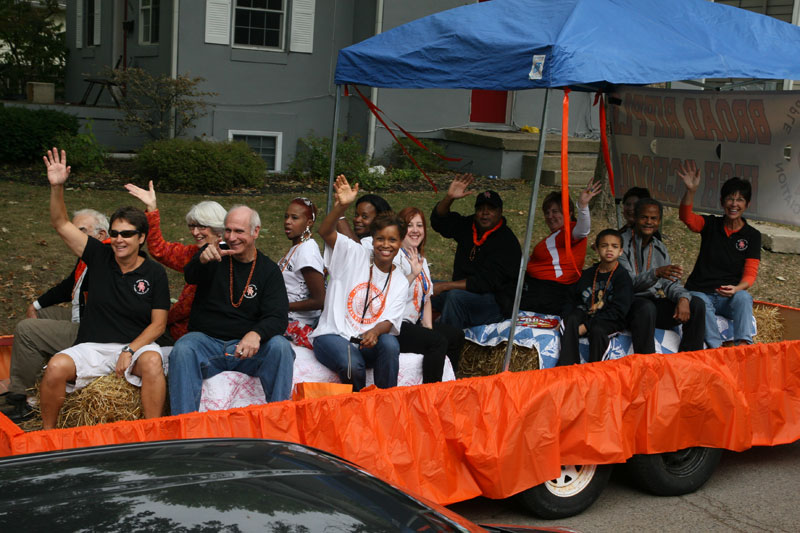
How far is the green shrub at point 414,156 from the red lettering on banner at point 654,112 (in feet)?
26.1

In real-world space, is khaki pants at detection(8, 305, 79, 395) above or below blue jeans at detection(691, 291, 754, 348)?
below

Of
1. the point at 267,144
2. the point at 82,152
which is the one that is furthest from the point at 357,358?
the point at 267,144

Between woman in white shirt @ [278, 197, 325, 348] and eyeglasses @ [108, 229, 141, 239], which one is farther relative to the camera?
woman in white shirt @ [278, 197, 325, 348]

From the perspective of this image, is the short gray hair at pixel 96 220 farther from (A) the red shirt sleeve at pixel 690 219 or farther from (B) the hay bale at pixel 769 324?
(B) the hay bale at pixel 769 324

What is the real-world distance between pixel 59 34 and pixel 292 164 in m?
10.3

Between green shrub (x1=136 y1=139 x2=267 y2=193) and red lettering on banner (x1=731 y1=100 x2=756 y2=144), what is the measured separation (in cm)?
→ 807

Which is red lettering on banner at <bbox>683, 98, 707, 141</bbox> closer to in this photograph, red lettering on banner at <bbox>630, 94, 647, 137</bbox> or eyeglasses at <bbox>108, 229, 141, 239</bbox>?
red lettering on banner at <bbox>630, 94, 647, 137</bbox>

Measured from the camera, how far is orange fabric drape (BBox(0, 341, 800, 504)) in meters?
4.22

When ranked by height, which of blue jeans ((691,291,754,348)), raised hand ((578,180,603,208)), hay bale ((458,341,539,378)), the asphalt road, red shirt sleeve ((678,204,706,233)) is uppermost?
raised hand ((578,180,603,208))

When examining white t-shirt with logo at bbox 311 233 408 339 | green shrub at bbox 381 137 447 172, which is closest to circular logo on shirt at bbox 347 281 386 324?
white t-shirt with logo at bbox 311 233 408 339

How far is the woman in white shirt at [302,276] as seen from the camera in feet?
19.8

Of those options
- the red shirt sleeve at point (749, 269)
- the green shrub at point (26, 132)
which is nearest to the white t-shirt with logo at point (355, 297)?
the red shirt sleeve at point (749, 269)

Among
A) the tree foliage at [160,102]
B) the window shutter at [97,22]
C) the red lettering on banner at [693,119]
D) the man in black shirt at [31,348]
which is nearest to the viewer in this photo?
the man in black shirt at [31,348]

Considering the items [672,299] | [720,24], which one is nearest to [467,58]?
[720,24]
